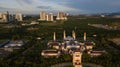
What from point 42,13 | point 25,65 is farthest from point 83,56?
point 42,13

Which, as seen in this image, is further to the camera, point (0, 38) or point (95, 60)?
point (0, 38)

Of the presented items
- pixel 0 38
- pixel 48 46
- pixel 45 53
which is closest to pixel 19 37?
pixel 0 38

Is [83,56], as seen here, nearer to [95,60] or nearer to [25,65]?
[95,60]

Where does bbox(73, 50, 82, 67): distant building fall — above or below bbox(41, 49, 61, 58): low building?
above

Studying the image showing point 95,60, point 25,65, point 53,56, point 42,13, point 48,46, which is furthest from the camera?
point 42,13

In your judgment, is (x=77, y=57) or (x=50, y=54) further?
(x=50, y=54)

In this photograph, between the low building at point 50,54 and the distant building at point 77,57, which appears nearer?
the distant building at point 77,57

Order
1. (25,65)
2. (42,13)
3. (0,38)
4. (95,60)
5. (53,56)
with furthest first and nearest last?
(42,13)
(0,38)
(53,56)
(95,60)
(25,65)

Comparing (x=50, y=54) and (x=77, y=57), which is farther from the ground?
(x=77, y=57)

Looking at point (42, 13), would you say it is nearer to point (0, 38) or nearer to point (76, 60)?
point (0, 38)

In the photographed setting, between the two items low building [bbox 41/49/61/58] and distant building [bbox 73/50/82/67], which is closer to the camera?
distant building [bbox 73/50/82/67]

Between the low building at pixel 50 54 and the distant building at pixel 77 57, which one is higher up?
the distant building at pixel 77 57
